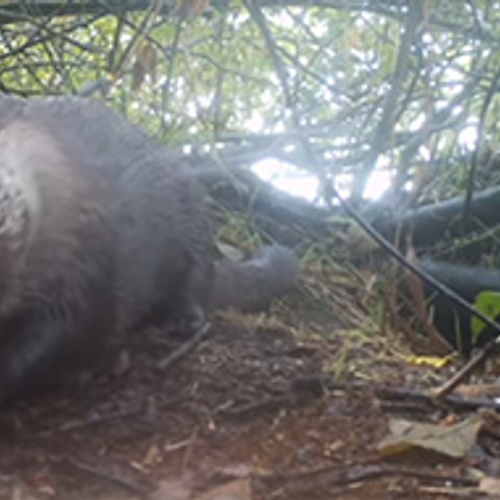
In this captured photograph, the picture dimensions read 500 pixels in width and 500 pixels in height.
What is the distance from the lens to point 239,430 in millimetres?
2406

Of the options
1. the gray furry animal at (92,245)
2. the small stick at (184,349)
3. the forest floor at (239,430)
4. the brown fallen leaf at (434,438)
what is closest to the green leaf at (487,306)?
the forest floor at (239,430)

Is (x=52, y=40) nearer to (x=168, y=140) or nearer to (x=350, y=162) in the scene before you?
(x=168, y=140)

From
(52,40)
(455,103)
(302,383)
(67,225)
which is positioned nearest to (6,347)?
(67,225)

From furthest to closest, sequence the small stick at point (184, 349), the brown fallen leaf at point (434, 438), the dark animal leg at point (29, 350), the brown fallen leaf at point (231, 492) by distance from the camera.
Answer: the small stick at point (184, 349), the dark animal leg at point (29, 350), the brown fallen leaf at point (434, 438), the brown fallen leaf at point (231, 492)

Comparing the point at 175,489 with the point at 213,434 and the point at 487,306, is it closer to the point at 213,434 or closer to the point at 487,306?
the point at 213,434

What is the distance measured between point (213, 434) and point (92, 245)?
62cm

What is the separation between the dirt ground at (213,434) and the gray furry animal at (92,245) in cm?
13

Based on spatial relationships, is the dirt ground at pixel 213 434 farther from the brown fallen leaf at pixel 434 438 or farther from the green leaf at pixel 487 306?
the green leaf at pixel 487 306

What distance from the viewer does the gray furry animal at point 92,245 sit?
256 centimetres

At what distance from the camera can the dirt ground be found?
206cm

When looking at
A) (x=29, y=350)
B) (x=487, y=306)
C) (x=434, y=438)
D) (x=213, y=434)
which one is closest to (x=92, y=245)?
(x=29, y=350)

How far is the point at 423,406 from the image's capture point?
255 cm

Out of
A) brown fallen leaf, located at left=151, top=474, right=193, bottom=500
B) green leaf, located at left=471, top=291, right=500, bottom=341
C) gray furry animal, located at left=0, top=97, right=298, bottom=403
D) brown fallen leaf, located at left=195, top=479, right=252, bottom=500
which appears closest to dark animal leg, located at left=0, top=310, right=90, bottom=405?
gray furry animal, located at left=0, top=97, right=298, bottom=403

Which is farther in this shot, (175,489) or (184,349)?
(184,349)
